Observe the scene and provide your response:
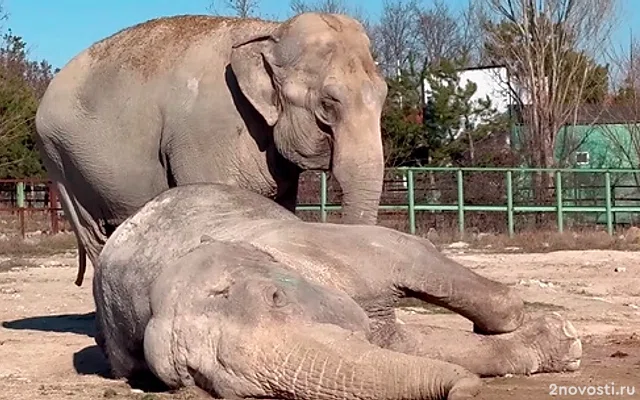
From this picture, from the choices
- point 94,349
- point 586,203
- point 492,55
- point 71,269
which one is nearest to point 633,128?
point 492,55

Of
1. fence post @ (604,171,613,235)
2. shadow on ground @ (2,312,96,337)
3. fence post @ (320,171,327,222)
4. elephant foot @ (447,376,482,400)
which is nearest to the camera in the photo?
elephant foot @ (447,376,482,400)

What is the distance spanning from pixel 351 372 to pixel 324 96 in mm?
3399

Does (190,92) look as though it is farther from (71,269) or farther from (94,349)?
(71,269)

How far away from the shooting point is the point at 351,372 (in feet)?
14.6

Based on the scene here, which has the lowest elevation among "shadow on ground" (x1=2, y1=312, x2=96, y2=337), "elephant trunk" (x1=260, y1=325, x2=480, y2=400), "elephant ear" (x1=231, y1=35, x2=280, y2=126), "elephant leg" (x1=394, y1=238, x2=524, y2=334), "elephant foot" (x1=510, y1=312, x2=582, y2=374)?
"shadow on ground" (x1=2, y1=312, x2=96, y2=337)

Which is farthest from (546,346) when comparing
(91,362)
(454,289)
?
(91,362)

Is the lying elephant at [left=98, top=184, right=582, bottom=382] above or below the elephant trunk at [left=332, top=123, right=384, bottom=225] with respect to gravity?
below

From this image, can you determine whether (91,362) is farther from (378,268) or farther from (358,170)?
(378,268)

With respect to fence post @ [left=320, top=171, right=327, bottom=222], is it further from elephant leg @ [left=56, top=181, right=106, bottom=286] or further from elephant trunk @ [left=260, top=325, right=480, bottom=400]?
elephant trunk @ [left=260, top=325, right=480, bottom=400]

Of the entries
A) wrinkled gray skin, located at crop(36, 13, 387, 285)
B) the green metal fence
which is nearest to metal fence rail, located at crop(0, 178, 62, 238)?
the green metal fence

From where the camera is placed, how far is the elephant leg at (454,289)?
5.43 m

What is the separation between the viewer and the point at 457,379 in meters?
4.41

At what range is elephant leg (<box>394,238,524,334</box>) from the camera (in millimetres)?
5426

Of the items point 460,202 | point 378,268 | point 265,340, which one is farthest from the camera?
point 460,202
